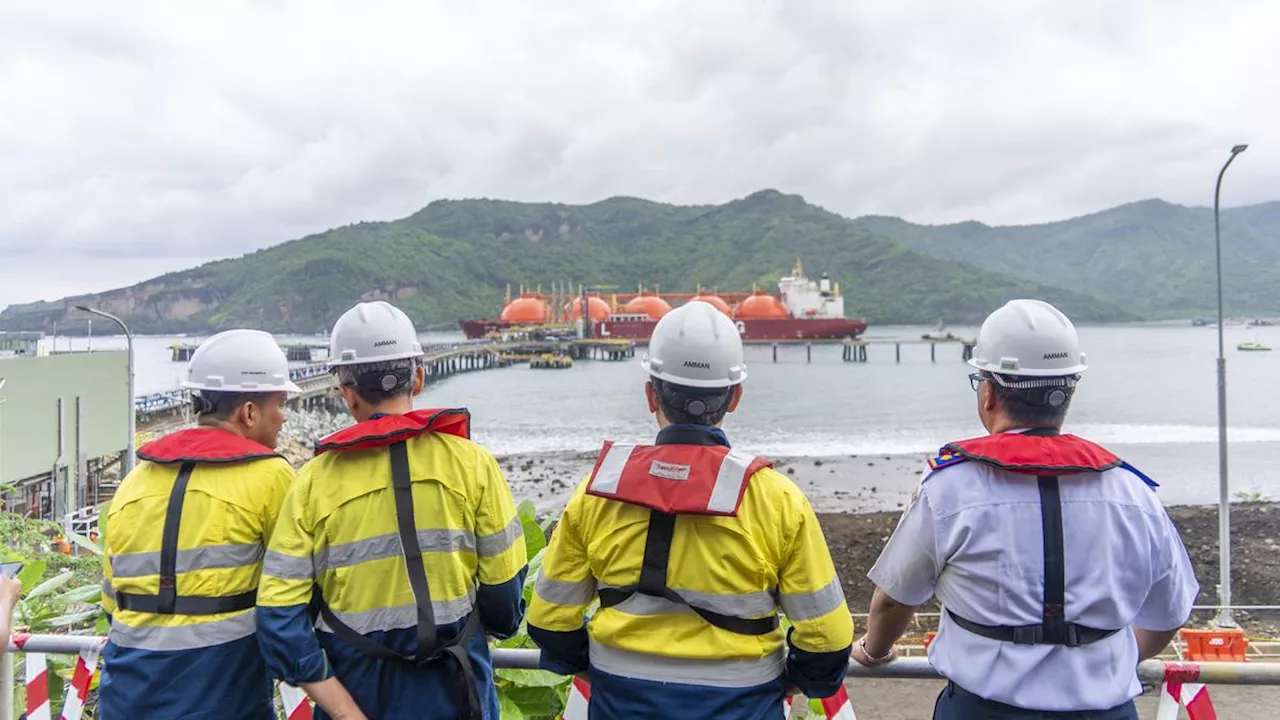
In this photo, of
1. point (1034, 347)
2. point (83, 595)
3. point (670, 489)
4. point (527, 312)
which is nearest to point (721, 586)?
point (670, 489)

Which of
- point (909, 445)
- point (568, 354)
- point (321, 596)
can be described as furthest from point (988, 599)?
point (568, 354)

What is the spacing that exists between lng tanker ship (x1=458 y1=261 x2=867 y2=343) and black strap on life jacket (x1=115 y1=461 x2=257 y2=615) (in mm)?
79723

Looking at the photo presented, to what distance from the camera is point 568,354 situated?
84688mm

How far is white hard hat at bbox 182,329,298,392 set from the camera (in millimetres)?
2328

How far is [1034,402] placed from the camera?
6.19ft

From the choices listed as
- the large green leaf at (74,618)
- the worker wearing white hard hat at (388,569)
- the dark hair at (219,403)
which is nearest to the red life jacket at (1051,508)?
the worker wearing white hard hat at (388,569)

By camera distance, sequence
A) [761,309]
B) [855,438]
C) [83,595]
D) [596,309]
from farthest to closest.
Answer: [596,309] → [761,309] → [855,438] → [83,595]

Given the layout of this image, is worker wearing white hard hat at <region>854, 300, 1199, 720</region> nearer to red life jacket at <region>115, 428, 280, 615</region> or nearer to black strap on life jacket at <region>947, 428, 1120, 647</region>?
black strap on life jacket at <region>947, 428, 1120, 647</region>

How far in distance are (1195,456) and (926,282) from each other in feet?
474

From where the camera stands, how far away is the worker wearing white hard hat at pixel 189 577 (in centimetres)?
206

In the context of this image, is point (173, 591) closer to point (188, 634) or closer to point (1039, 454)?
point (188, 634)

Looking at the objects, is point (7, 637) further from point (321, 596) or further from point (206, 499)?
point (321, 596)

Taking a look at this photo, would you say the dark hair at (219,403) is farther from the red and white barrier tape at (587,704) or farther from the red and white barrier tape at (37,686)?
the red and white barrier tape at (587,704)

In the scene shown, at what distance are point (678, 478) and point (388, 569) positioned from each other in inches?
31.0
